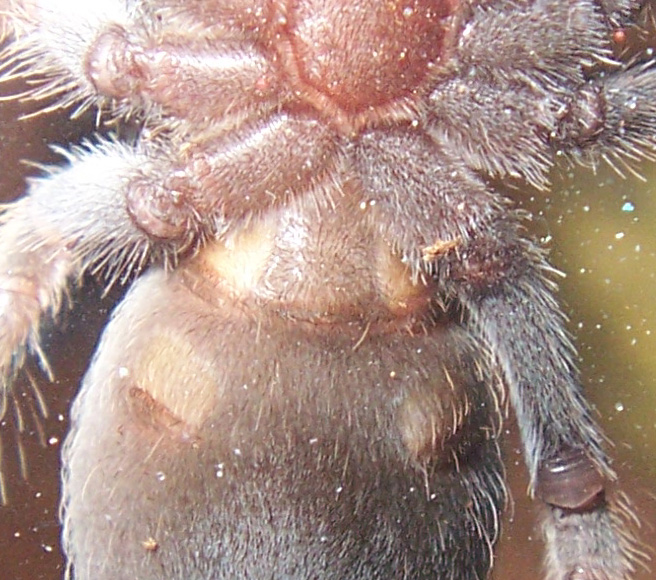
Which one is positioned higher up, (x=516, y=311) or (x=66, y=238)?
(x=66, y=238)

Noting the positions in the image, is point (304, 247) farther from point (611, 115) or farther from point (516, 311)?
point (611, 115)

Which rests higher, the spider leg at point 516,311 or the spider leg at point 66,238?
the spider leg at point 66,238

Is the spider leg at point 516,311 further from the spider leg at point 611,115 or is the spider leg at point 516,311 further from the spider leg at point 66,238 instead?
the spider leg at point 66,238

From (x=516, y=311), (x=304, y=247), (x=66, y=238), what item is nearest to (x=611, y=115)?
(x=516, y=311)

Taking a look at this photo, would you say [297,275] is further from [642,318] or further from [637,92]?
[642,318]

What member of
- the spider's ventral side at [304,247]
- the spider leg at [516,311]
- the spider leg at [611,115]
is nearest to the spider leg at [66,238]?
the spider's ventral side at [304,247]

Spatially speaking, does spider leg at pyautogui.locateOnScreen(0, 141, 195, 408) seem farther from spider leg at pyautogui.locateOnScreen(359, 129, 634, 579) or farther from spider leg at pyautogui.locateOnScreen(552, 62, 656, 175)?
spider leg at pyautogui.locateOnScreen(552, 62, 656, 175)

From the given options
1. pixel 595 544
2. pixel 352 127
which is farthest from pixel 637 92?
pixel 595 544

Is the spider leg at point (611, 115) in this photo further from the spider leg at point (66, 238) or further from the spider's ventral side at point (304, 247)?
the spider leg at point (66, 238)
